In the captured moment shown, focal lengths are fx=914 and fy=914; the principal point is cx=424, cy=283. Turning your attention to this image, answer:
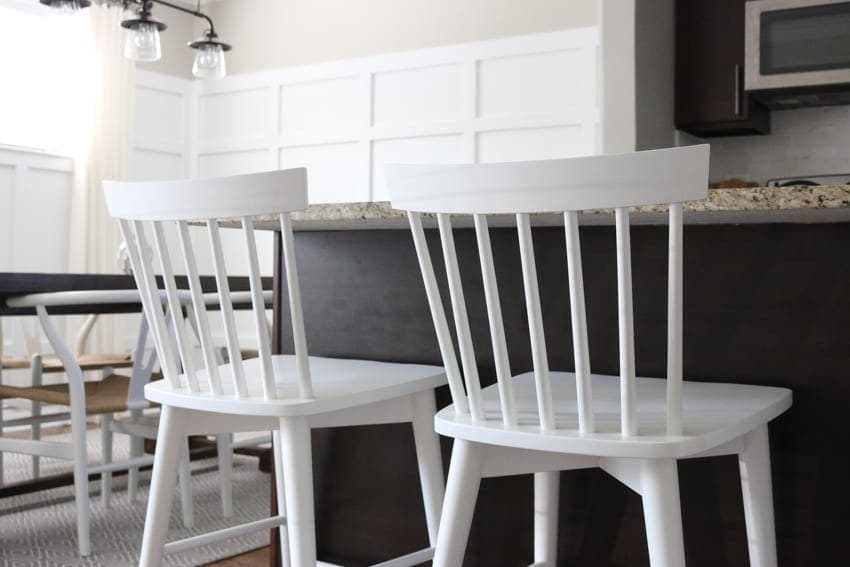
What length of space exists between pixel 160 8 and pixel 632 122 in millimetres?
3534

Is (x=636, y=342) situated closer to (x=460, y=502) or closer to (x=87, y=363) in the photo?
(x=460, y=502)

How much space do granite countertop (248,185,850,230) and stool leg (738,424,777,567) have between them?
33 cm

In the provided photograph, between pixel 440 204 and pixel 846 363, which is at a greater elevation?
pixel 440 204

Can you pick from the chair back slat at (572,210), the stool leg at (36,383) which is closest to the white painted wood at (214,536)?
the chair back slat at (572,210)

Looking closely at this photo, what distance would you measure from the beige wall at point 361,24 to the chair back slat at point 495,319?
12.6 ft

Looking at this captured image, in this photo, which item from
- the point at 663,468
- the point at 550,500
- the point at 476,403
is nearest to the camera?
the point at 663,468

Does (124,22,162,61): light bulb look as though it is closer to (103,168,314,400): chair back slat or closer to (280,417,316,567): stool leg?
(103,168,314,400): chair back slat

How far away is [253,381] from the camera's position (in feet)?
5.21

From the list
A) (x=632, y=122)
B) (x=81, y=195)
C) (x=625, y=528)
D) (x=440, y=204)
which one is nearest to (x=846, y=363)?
(x=625, y=528)

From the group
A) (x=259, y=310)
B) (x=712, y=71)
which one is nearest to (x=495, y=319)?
(x=259, y=310)

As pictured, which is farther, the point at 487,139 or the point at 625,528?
the point at 487,139

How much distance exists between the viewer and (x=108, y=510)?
3088 millimetres

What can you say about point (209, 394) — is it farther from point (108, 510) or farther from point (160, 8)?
point (160, 8)

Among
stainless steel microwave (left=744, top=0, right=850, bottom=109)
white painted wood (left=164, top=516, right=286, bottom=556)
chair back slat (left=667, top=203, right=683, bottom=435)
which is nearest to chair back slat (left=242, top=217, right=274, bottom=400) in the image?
white painted wood (left=164, top=516, right=286, bottom=556)
